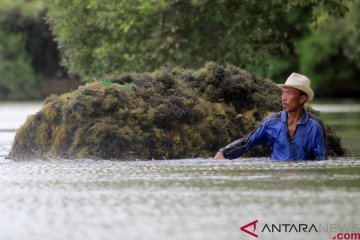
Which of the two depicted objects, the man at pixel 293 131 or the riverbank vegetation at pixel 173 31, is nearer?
the man at pixel 293 131

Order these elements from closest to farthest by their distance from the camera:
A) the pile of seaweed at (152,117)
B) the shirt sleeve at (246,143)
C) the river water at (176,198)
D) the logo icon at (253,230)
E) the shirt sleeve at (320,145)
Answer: the logo icon at (253,230), the river water at (176,198), the shirt sleeve at (320,145), the shirt sleeve at (246,143), the pile of seaweed at (152,117)

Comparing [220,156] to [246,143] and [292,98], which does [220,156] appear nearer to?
[246,143]

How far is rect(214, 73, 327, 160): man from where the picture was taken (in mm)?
16781

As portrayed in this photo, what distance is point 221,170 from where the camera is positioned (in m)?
16.5

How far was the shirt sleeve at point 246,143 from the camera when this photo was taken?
1741cm

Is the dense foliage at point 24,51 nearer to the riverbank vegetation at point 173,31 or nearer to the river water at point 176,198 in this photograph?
the riverbank vegetation at point 173,31

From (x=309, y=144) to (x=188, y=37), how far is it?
709 inches

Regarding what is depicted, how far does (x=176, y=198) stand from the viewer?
13.1 m

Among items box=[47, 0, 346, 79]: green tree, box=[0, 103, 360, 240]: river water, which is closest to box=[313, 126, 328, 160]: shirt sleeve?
box=[0, 103, 360, 240]: river water

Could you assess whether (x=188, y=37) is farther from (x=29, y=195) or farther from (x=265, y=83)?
(x=29, y=195)

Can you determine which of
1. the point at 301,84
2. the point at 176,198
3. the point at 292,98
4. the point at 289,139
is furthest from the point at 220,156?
the point at 176,198

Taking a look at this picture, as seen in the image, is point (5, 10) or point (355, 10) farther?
point (5, 10)

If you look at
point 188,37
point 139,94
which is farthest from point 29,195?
point 188,37

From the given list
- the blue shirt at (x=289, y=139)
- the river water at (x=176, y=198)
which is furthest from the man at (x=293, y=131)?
the river water at (x=176, y=198)
